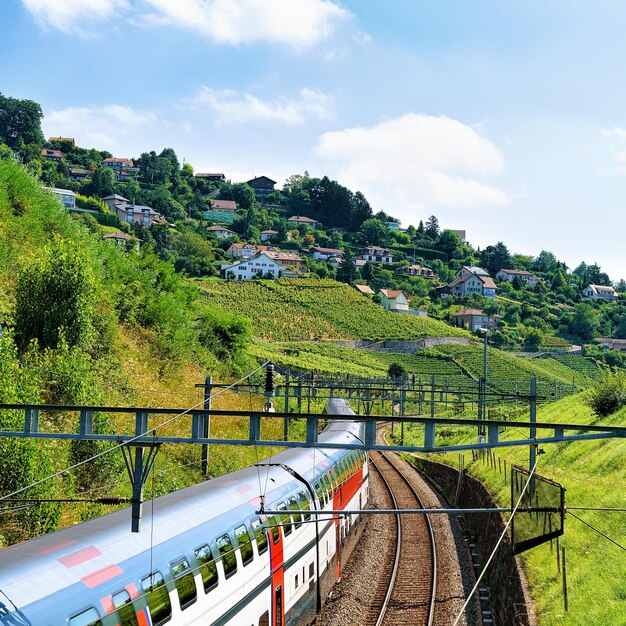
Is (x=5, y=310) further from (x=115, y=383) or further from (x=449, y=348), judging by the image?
(x=449, y=348)

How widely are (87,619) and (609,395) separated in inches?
1186

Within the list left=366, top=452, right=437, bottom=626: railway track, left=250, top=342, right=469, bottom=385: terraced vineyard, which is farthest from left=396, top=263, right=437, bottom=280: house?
left=366, top=452, right=437, bottom=626: railway track

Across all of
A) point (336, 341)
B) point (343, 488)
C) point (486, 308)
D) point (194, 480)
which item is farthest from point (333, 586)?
point (486, 308)

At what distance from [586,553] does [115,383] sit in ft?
74.5

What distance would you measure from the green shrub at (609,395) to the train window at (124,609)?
95.6ft

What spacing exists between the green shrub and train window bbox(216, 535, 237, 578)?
26010mm

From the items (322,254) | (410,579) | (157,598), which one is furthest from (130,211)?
(157,598)

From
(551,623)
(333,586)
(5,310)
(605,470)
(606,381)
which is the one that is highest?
(5,310)

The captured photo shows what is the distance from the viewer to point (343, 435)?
30.1 metres

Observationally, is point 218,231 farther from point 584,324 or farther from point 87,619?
point 87,619

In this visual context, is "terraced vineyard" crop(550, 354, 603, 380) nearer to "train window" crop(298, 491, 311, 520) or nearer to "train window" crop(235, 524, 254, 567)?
"train window" crop(298, 491, 311, 520)

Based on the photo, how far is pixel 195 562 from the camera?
11758mm

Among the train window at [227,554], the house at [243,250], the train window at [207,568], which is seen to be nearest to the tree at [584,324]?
the house at [243,250]

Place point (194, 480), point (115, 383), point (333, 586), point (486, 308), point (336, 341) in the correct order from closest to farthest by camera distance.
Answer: point (333, 586) → point (194, 480) → point (115, 383) → point (336, 341) → point (486, 308)
